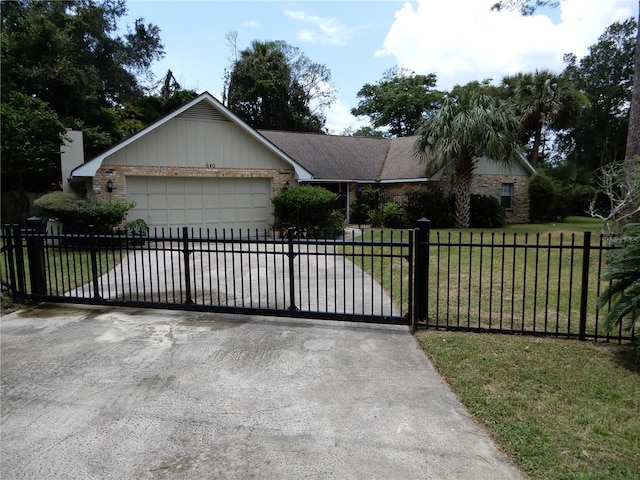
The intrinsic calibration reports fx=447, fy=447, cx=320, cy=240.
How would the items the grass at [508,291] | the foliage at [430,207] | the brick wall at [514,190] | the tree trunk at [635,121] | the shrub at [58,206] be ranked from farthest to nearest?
Result: the brick wall at [514,190] < the foliage at [430,207] < the shrub at [58,206] < the tree trunk at [635,121] < the grass at [508,291]

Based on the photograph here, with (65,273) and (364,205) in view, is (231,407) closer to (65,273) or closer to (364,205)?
(65,273)

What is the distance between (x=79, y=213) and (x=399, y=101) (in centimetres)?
3068

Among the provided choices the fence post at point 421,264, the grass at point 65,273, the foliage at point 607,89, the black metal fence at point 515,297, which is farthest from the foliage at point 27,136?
the foliage at point 607,89

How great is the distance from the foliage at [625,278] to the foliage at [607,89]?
35.7 m

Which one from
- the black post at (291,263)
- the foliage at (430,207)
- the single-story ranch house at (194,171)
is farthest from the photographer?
the foliage at (430,207)

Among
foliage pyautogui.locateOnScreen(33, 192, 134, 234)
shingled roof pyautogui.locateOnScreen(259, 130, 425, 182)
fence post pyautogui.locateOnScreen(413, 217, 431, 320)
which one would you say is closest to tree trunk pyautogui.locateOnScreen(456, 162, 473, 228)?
shingled roof pyautogui.locateOnScreen(259, 130, 425, 182)

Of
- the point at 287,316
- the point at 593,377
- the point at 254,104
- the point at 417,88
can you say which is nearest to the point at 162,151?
the point at 287,316

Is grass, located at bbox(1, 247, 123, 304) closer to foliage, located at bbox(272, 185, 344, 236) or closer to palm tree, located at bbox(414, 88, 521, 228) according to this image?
foliage, located at bbox(272, 185, 344, 236)

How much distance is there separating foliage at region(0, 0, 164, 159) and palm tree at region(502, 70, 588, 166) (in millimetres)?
23254

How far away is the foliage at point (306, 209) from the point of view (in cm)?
1545

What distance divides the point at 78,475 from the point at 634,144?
1043cm

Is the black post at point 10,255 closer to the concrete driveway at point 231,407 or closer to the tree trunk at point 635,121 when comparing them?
the concrete driveway at point 231,407

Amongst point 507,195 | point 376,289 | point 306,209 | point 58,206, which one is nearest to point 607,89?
point 507,195

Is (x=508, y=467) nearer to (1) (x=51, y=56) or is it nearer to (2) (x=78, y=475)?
(2) (x=78, y=475)
